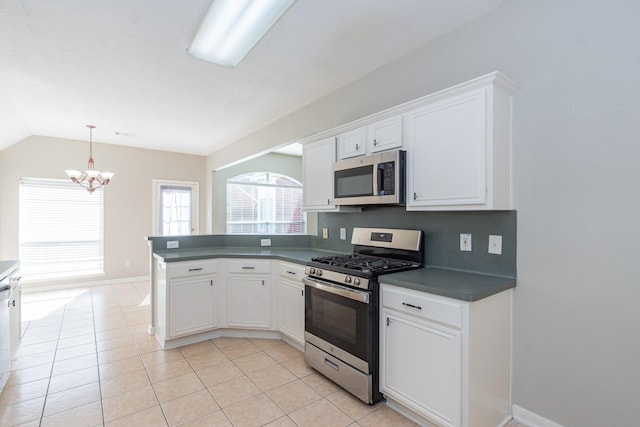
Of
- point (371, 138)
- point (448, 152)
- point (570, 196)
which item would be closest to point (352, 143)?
point (371, 138)

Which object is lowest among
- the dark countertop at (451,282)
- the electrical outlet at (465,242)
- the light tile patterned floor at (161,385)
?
the light tile patterned floor at (161,385)

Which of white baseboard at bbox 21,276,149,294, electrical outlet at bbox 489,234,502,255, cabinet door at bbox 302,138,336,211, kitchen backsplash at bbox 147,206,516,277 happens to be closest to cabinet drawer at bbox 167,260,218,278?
kitchen backsplash at bbox 147,206,516,277

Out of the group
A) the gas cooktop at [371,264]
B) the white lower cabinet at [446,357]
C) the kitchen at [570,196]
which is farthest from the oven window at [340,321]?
the kitchen at [570,196]

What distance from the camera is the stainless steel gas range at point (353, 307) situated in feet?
6.92

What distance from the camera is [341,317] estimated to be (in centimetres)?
233

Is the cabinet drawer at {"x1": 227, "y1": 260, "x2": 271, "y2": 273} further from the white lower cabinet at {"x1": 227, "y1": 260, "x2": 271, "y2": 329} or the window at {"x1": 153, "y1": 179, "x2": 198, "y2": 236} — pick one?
the window at {"x1": 153, "y1": 179, "x2": 198, "y2": 236}

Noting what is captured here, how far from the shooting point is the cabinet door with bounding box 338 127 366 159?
8.68 feet

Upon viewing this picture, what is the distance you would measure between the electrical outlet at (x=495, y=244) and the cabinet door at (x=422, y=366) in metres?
0.69

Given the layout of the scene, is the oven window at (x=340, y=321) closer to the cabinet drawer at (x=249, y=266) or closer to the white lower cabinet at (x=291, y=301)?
the white lower cabinet at (x=291, y=301)

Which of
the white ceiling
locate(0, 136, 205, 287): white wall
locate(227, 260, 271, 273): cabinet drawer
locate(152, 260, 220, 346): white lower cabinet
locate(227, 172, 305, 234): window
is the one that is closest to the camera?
the white ceiling

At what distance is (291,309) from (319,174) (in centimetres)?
134

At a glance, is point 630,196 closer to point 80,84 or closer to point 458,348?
point 458,348

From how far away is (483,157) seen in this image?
1.88 metres

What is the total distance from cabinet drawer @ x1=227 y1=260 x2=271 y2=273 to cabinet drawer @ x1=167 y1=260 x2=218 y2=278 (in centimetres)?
17
